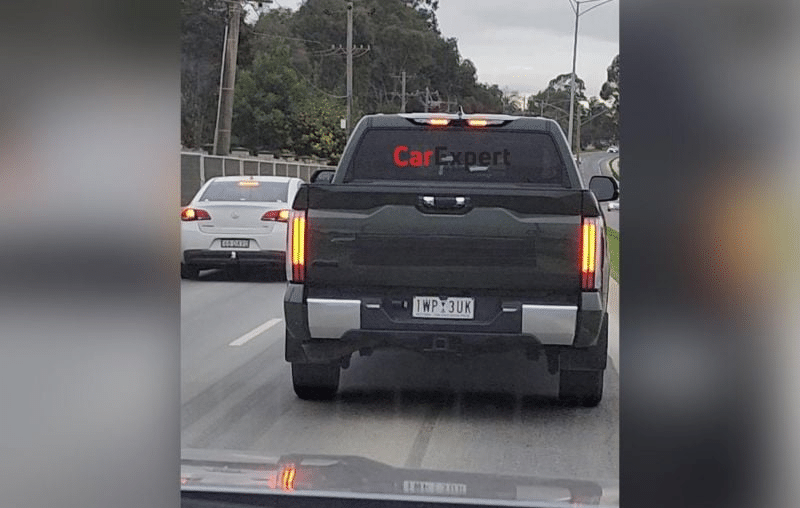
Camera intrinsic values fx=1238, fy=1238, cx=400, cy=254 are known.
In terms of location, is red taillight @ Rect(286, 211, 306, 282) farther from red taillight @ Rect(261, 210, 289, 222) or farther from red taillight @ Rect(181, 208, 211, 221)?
red taillight @ Rect(181, 208, 211, 221)

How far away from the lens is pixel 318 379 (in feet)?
19.5

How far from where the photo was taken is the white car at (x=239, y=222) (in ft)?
18.9

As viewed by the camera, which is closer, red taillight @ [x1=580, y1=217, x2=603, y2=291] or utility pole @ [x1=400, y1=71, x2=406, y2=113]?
red taillight @ [x1=580, y1=217, x2=603, y2=291]

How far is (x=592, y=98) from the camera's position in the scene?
195 inches

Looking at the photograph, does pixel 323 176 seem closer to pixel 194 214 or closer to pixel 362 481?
pixel 194 214

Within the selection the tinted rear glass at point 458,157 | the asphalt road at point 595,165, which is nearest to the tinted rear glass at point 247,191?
the tinted rear glass at point 458,157

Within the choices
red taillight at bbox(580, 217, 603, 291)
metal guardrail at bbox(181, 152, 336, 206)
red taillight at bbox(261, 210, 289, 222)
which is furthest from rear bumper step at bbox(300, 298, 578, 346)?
metal guardrail at bbox(181, 152, 336, 206)

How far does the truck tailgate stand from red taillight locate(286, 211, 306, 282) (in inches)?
1.3

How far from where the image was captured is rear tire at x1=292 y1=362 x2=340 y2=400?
591 cm

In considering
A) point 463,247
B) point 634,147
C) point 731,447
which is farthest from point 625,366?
point 463,247

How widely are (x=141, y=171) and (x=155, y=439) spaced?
89 cm

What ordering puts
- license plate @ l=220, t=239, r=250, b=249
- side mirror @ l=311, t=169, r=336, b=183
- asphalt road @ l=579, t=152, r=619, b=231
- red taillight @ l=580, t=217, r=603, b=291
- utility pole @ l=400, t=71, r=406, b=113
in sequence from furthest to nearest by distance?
1. license plate @ l=220, t=239, r=250, b=249
2. side mirror @ l=311, t=169, r=336, b=183
3. utility pole @ l=400, t=71, r=406, b=113
4. red taillight @ l=580, t=217, r=603, b=291
5. asphalt road @ l=579, t=152, r=619, b=231

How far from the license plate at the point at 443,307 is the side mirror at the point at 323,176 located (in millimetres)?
751

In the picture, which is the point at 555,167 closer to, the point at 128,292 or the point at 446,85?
the point at 446,85
